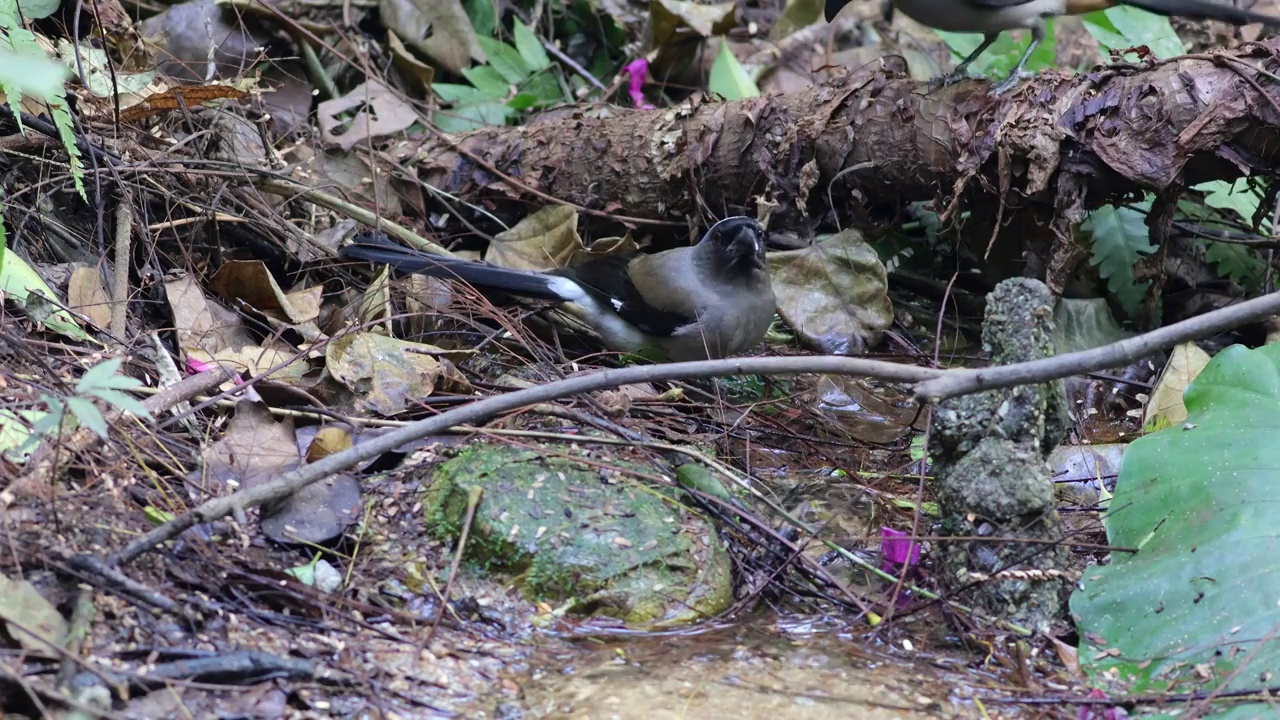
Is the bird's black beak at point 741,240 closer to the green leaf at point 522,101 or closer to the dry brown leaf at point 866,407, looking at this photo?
the dry brown leaf at point 866,407

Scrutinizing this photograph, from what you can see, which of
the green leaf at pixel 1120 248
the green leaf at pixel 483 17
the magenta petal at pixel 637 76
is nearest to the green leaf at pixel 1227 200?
the green leaf at pixel 1120 248

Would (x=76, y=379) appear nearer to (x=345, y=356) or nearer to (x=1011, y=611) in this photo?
(x=345, y=356)

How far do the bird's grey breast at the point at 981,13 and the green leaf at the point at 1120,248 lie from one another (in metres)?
1.06

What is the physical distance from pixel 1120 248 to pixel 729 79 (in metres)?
2.46

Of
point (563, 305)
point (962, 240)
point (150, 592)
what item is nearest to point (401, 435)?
point (150, 592)

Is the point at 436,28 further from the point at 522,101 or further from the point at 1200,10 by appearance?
the point at 1200,10

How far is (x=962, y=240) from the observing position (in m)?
5.27

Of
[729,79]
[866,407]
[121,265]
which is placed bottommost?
[866,407]

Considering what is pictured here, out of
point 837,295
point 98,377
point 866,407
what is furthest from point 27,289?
point 837,295

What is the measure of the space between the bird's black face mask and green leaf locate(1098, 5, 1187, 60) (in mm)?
2645

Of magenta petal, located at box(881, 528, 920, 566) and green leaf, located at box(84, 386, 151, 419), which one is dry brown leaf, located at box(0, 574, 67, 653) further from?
magenta petal, located at box(881, 528, 920, 566)

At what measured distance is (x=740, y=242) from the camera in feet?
16.1

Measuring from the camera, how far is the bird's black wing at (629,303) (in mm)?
5000

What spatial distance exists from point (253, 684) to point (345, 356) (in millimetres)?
1756
